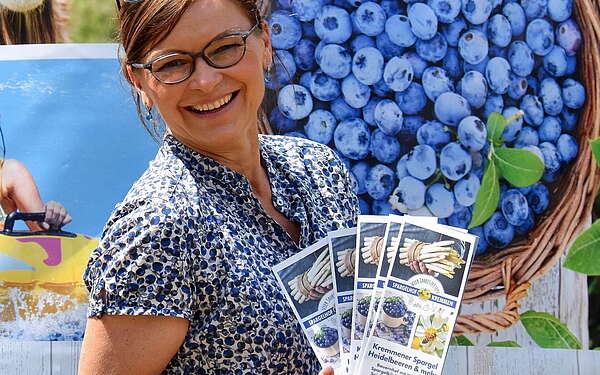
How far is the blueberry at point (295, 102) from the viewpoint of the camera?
2203mm

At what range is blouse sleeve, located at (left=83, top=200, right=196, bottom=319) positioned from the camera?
1.26 m

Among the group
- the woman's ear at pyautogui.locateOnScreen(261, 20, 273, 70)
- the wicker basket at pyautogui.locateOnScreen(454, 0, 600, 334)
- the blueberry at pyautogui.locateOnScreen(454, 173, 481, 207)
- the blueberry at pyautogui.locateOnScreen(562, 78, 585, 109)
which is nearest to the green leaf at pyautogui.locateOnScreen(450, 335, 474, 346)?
the wicker basket at pyautogui.locateOnScreen(454, 0, 600, 334)

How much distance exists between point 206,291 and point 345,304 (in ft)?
0.83

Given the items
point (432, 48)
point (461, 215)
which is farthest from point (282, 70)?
point (461, 215)

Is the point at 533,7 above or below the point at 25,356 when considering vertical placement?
above

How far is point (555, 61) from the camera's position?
2279 millimetres

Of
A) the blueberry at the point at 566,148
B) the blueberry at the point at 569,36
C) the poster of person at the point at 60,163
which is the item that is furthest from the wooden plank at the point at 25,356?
the blueberry at the point at 569,36

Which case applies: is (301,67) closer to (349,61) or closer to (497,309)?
(349,61)

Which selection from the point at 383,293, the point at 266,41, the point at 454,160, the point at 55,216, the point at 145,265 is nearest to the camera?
the point at 145,265

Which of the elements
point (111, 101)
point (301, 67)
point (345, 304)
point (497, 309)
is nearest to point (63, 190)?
point (111, 101)

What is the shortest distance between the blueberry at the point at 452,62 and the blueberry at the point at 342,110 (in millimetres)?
294

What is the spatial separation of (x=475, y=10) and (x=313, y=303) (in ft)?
3.97

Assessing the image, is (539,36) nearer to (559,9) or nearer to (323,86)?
(559,9)

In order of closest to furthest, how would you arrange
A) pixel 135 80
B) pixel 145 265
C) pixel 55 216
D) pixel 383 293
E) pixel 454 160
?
pixel 145 265 → pixel 383 293 → pixel 135 80 → pixel 55 216 → pixel 454 160
